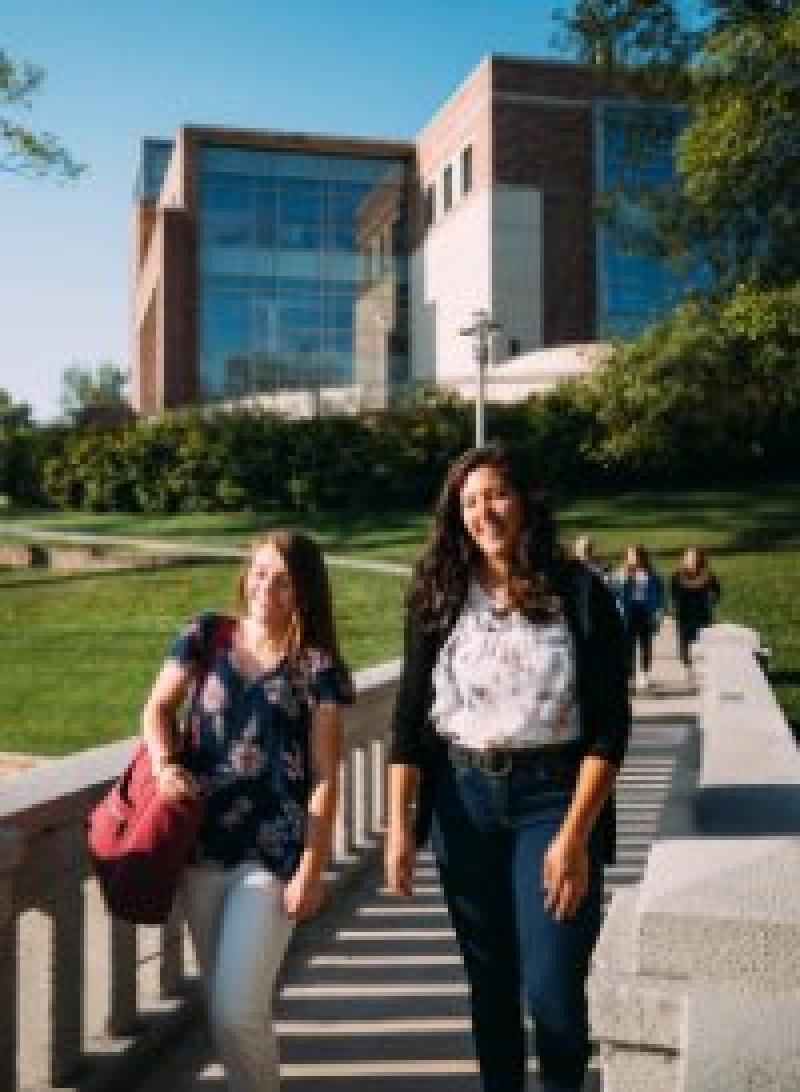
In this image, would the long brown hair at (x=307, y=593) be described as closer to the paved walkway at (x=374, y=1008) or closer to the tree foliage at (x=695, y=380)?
the paved walkway at (x=374, y=1008)

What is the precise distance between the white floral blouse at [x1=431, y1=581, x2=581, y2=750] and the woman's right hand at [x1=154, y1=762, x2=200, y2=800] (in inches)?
24.1

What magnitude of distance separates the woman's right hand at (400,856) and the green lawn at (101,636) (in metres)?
9.66

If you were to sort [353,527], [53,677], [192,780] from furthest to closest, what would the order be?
[353,527] → [53,677] → [192,780]

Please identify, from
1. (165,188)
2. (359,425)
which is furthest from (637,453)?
(165,188)

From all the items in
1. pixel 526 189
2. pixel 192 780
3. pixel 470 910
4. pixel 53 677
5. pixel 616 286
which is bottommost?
pixel 53 677

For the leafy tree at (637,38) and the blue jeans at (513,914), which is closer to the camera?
the blue jeans at (513,914)

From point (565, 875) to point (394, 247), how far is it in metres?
56.5

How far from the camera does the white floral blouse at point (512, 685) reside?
333 cm

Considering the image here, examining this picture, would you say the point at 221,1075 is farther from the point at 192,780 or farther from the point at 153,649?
the point at 153,649

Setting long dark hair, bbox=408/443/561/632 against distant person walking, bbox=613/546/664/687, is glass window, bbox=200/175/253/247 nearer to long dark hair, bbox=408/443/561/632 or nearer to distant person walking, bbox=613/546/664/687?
distant person walking, bbox=613/546/664/687

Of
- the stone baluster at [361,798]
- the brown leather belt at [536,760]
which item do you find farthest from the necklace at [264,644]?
the stone baluster at [361,798]

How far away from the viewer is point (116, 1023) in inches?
173

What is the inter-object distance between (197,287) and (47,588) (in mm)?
32264

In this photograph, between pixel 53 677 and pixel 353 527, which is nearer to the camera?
pixel 53 677
